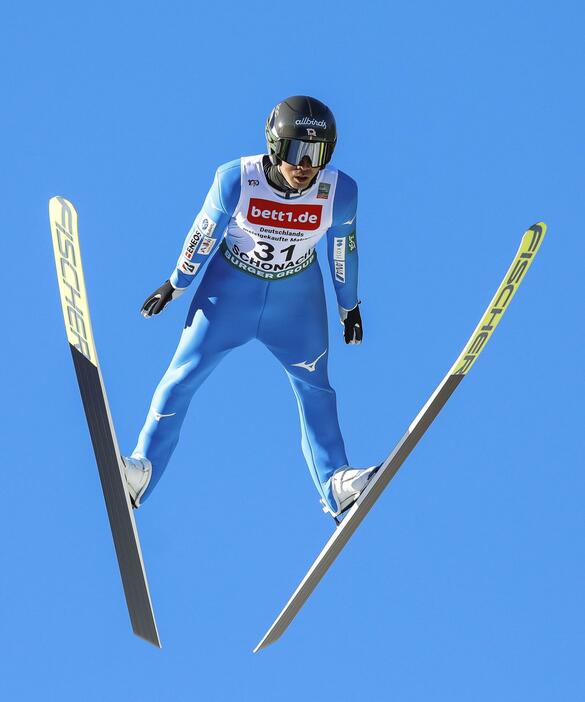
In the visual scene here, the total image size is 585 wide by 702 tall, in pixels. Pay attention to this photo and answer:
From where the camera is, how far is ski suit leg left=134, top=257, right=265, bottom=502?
933cm

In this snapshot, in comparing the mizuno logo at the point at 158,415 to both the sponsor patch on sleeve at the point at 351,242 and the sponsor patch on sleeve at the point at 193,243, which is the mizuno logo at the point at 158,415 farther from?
the sponsor patch on sleeve at the point at 351,242

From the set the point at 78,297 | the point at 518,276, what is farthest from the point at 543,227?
the point at 78,297

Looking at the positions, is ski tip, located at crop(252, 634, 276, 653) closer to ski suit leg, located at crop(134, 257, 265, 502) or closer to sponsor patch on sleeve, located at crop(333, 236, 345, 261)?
ski suit leg, located at crop(134, 257, 265, 502)

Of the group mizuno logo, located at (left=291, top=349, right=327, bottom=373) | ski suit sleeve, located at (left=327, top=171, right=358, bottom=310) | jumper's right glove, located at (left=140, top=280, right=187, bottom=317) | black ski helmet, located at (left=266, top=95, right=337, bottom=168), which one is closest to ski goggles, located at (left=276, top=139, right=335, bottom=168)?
black ski helmet, located at (left=266, top=95, right=337, bottom=168)

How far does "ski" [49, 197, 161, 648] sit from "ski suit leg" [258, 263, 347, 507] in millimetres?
1283

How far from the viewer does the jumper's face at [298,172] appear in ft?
28.7

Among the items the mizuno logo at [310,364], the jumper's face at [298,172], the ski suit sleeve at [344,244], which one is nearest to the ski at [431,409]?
the mizuno logo at [310,364]

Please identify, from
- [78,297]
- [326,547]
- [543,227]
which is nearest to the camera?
[78,297]

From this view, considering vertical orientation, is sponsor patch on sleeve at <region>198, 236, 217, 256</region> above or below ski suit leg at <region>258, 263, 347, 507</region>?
above

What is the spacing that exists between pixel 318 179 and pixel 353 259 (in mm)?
634

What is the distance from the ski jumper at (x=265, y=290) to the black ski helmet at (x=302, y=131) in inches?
11.6

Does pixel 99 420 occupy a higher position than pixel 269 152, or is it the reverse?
pixel 269 152

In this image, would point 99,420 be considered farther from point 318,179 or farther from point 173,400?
point 318,179

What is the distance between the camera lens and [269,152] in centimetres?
891
